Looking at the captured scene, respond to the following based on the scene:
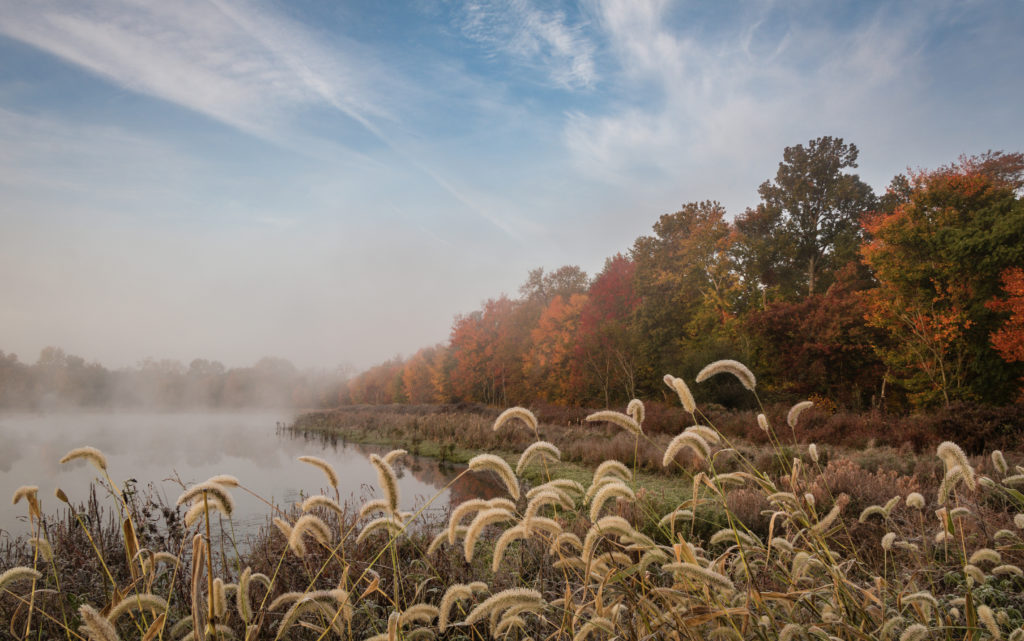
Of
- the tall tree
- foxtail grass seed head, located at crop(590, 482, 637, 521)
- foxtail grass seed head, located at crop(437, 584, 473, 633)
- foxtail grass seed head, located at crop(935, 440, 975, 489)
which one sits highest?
the tall tree

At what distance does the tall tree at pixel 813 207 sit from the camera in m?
32.4

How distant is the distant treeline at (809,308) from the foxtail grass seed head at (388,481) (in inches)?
843

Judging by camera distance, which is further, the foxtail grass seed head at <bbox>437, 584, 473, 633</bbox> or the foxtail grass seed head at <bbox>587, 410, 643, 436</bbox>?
the foxtail grass seed head at <bbox>587, 410, 643, 436</bbox>

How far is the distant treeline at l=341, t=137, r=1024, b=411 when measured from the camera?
58.0ft

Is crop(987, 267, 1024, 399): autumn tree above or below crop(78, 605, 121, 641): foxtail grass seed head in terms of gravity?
above

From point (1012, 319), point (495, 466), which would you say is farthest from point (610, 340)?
point (495, 466)

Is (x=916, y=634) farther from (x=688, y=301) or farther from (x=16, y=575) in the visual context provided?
(x=688, y=301)

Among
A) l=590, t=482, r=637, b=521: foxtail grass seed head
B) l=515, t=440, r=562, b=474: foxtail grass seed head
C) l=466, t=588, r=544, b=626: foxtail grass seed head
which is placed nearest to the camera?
l=466, t=588, r=544, b=626: foxtail grass seed head

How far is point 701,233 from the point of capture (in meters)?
29.7

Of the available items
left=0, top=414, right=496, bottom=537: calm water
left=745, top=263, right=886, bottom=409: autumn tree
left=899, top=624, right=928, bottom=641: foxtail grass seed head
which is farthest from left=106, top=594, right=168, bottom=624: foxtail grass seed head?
left=745, top=263, right=886, bottom=409: autumn tree

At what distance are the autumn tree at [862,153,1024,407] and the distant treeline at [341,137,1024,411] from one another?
5 cm

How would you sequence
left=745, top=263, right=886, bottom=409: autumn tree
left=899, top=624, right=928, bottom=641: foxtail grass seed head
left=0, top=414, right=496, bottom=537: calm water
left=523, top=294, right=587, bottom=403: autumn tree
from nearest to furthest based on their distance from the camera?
left=899, top=624, right=928, bottom=641: foxtail grass seed head
left=0, top=414, right=496, bottom=537: calm water
left=745, top=263, right=886, bottom=409: autumn tree
left=523, top=294, right=587, bottom=403: autumn tree

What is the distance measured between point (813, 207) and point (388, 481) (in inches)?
1526

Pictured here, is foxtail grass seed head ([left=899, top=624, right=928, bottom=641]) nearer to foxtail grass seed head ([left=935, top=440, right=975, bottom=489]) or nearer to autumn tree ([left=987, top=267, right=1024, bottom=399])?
foxtail grass seed head ([left=935, top=440, right=975, bottom=489])
